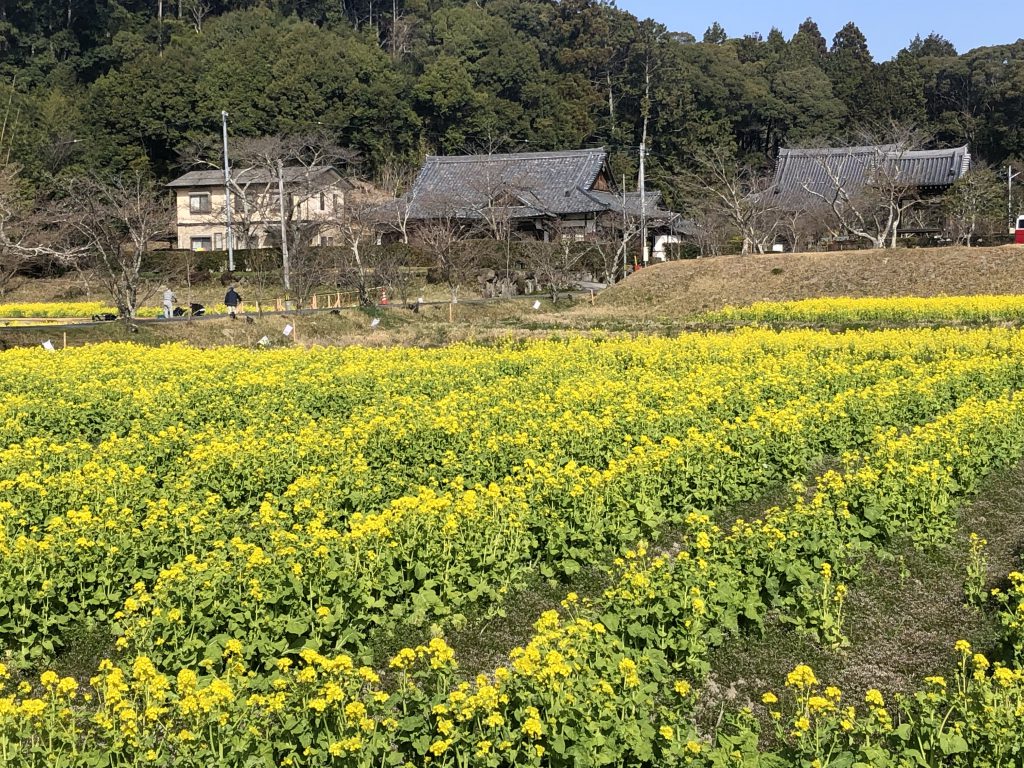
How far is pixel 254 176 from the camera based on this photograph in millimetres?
45656

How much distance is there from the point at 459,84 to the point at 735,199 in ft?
81.2

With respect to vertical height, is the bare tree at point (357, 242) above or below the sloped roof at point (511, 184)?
below

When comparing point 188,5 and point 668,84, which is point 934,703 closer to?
point 668,84

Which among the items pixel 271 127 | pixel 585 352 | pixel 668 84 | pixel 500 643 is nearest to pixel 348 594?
pixel 500 643

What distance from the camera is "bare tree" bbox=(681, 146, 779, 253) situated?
138ft

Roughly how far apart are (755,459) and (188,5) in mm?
73005

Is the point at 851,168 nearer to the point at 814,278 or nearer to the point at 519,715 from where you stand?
the point at 814,278

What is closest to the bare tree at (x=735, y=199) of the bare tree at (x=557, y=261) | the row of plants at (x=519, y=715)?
the bare tree at (x=557, y=261)

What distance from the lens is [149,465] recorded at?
9.79 m

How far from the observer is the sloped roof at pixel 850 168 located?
4791 cm

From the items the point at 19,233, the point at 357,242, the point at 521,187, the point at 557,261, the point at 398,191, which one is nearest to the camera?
the point at 357,242

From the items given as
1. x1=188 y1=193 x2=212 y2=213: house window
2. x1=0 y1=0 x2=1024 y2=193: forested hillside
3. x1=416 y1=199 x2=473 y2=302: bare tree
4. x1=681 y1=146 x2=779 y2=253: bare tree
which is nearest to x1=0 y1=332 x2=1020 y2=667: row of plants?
x1=416 y1=199 x2=473 y2=302: bare tree

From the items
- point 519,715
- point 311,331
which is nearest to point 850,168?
point 311,331

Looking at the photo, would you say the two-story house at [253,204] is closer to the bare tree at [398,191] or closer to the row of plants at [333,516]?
the bare tree at [398,191]
